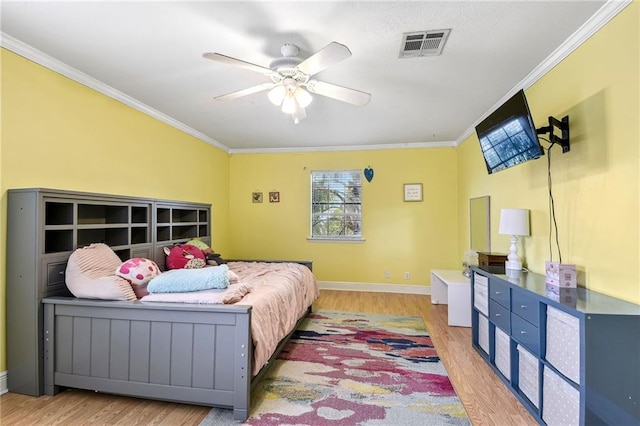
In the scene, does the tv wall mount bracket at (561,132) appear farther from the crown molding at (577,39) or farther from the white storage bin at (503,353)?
the white storage bin at (503,353)

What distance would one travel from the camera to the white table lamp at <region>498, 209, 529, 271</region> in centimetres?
266

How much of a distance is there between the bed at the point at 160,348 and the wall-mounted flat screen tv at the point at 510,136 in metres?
2.36

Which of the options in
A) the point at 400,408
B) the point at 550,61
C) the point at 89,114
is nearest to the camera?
the point at 400,408

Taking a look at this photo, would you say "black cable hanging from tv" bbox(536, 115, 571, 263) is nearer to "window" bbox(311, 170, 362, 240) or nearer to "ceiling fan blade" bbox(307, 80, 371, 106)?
"ceiling fan blade" bbox(307, 80, 371, 106)

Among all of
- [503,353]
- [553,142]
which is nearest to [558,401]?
[503,353]

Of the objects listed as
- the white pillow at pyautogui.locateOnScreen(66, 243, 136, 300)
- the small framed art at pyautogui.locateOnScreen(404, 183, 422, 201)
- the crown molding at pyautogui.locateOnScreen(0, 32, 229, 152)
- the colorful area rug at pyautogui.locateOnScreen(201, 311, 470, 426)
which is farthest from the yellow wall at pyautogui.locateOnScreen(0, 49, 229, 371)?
the small framed art at pyautogui.locateOnScreen(404, 183, 422, 201)

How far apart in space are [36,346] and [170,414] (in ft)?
3.68

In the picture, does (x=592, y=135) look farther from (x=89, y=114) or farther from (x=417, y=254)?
(x=89, y=114)

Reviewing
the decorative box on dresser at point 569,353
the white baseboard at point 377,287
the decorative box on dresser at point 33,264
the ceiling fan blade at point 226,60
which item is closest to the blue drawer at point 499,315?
the decorative box on dresser at point 569,353

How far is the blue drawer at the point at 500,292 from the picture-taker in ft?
7.63

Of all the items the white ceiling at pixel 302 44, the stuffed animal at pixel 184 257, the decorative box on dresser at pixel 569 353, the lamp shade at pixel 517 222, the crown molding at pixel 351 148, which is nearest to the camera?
the decorative box on dresser at pixel 569 353

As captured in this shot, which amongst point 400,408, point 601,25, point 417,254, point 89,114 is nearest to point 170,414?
point 400,408

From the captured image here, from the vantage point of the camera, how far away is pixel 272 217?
18.2 ft

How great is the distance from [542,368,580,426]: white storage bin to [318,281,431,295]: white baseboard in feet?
10.6
